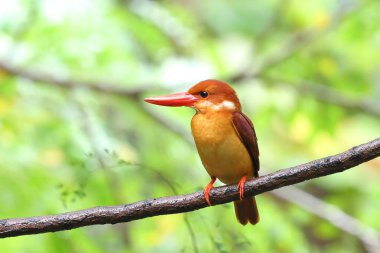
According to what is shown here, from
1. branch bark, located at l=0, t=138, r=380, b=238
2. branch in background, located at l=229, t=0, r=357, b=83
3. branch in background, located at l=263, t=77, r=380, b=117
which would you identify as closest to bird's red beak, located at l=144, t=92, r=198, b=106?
branch bark, located at l=0, t=138, r=380, b=238

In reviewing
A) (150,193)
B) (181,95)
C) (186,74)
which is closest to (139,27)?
(186,74)

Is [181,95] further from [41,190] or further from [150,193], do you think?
[150,193]

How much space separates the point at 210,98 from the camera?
2504 mm

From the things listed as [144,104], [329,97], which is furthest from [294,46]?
[144,104]

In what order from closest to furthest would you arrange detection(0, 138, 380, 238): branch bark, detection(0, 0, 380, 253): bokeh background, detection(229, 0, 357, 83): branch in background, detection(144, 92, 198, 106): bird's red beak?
detection(0, 138, 380, 238): branch bark, detection(144, 92, 198, 106): bird's red beak, detection(0, 0, 380, 253): bokeh background, detection(229, 0, 357, 83): branch in background

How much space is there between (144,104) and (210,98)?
2.43 meters

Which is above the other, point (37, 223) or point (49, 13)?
point (49, 13)

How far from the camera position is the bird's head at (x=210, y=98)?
2477 mm

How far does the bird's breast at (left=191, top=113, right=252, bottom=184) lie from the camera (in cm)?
244

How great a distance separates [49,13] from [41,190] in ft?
4.35

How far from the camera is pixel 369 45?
5.27 metres

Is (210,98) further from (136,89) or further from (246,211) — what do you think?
(136,89)

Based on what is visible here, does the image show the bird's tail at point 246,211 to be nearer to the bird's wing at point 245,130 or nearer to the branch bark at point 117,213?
the bird's wing at point 245,130

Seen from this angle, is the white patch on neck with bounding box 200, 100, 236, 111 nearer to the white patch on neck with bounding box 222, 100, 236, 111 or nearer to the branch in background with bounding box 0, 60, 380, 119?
the white patch on neck with bounding box 222, 100, 236, 111
